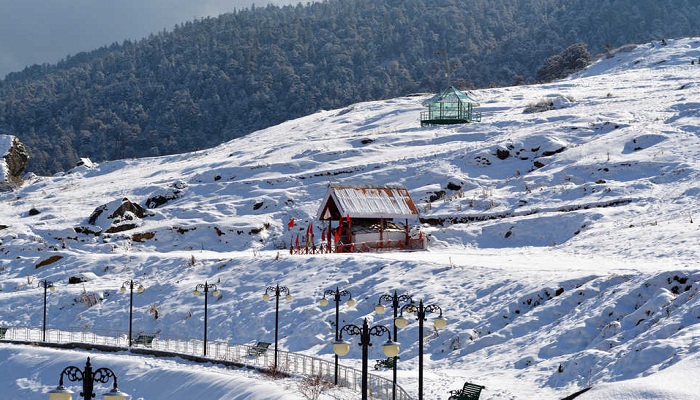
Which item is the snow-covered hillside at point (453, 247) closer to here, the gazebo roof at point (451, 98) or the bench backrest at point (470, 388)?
the bench backrest at point (470, 388)

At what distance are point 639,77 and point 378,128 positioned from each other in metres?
29.3

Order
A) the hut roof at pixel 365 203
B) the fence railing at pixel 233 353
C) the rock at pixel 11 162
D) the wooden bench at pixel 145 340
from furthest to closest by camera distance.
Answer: the rock at pixel 11 162 < the hut roof at pixel 365 203 < the wooden bench at pixel 145 340 < the fence railing at pixel 233 353

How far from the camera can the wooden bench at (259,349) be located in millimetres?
29914

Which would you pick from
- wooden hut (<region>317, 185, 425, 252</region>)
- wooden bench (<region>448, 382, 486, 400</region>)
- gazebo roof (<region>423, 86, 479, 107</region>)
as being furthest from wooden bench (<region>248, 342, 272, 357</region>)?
gazebo roof (<region>423, 86, 479, 107</region>)

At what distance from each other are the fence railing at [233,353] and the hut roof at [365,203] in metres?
13.4

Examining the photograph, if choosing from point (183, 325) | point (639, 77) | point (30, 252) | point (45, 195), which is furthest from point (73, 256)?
point (639, 77)

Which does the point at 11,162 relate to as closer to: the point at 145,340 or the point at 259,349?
the point at 145,340

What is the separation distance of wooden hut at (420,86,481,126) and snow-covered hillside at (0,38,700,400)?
7.36 feet

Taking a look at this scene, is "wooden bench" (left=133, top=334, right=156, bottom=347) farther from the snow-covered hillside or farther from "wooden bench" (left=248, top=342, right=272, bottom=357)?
"wooden bench" (left=248, top=342, right=272, bottom=357)

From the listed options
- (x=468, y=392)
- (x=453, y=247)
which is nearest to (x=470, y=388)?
(x=468, y=392)

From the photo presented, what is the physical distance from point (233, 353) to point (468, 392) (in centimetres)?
1219

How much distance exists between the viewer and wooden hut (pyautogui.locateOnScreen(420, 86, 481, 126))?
7900 cm

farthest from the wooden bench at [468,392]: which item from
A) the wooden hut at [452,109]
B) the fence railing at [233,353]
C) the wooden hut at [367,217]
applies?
the wooden hut at [452,109]

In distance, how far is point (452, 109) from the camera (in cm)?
8000
